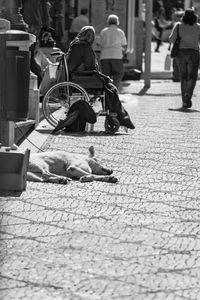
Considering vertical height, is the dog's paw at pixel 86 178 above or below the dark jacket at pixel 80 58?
below

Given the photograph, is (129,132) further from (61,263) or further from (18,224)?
(61,263)

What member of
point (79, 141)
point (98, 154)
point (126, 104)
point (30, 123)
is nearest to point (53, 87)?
point (30, 123)

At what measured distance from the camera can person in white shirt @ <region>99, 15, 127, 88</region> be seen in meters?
17.9

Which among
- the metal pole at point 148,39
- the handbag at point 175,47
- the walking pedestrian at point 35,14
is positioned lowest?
the metal pole at point 148,39

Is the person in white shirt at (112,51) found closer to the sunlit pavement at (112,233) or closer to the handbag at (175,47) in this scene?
the handbag at (175,47)

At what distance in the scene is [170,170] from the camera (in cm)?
949

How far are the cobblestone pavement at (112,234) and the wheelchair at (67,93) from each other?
7.05 ft

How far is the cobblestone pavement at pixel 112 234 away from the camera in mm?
5336

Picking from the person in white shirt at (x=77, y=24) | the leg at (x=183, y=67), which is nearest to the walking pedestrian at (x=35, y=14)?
the leg at (x=183, y=67)

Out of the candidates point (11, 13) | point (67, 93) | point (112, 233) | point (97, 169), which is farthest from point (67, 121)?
point (112, 233)

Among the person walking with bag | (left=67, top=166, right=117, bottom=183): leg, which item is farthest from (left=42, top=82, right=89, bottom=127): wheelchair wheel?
the person walking with bag

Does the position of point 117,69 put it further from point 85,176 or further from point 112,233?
point 112,233

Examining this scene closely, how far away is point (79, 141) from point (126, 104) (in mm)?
6011

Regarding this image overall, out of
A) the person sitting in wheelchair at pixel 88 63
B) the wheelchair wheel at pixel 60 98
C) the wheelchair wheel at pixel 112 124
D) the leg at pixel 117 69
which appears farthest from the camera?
the leg at pixel 117 69
